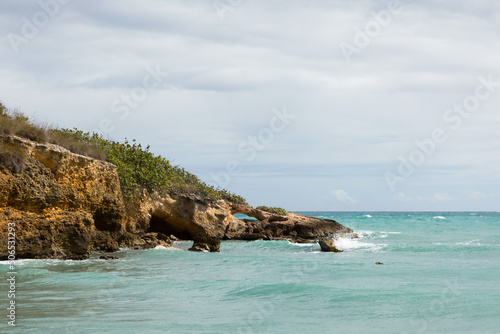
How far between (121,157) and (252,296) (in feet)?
52.9

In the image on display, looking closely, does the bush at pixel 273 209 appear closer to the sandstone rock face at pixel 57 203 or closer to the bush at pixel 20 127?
the sandstone rock face at pixel 57 203

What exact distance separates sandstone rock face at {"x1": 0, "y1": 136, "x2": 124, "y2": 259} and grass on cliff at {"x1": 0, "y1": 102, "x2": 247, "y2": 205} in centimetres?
57

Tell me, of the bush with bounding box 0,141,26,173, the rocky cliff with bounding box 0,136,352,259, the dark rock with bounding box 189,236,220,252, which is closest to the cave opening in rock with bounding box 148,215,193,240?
the rocky cliff with bounding box 0,136,352,259

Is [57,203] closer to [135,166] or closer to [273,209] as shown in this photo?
[135,166]

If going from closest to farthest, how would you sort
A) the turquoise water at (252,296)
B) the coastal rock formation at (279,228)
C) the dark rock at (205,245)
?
the turquoise water at (252,296) → the dark rock at (205,245) → the coastal rock formation at (279,228)

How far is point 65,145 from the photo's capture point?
2117 cm

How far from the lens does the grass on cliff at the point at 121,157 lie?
1842 cm

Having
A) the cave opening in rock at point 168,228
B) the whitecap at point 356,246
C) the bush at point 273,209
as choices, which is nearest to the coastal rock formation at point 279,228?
the whitecap at point 356,246

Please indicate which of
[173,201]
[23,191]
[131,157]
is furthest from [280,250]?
[23,191]

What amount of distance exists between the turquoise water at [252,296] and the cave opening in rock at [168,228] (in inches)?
419

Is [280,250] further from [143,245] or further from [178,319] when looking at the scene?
[178,319]

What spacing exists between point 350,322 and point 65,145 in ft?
49.6

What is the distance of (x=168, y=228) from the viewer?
111ft

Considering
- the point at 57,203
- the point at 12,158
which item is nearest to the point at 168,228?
the point at 57,203
